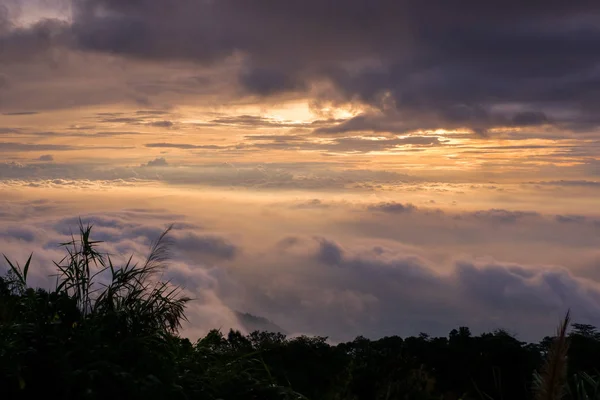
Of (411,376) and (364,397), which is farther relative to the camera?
(364,397)

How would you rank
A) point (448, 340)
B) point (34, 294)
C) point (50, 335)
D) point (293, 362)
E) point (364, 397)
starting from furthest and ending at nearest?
point (448, 340) < point (293, 362) < point (364, 397) < point (34, 294) < point (50, 335)

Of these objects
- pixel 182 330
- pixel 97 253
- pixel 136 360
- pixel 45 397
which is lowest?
pixel 45 397

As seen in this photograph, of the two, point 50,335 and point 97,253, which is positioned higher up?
point 97,253

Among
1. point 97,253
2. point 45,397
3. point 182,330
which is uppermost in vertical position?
point 97,253

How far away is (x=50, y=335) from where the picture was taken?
9609mm

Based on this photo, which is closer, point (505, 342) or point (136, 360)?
point (136, 360)

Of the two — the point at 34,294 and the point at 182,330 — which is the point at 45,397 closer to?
the point at 34,294

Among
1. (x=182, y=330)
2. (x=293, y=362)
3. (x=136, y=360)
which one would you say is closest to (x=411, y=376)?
(x=182, y=330)

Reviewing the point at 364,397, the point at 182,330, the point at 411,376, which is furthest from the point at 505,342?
the point at 182,330

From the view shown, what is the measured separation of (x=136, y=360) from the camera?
9641 millimetres

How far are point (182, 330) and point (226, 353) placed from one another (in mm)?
1101

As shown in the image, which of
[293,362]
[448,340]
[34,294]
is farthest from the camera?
[448,340]

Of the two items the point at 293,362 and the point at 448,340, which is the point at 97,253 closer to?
the point at 293,362

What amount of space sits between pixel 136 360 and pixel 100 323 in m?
0.96
